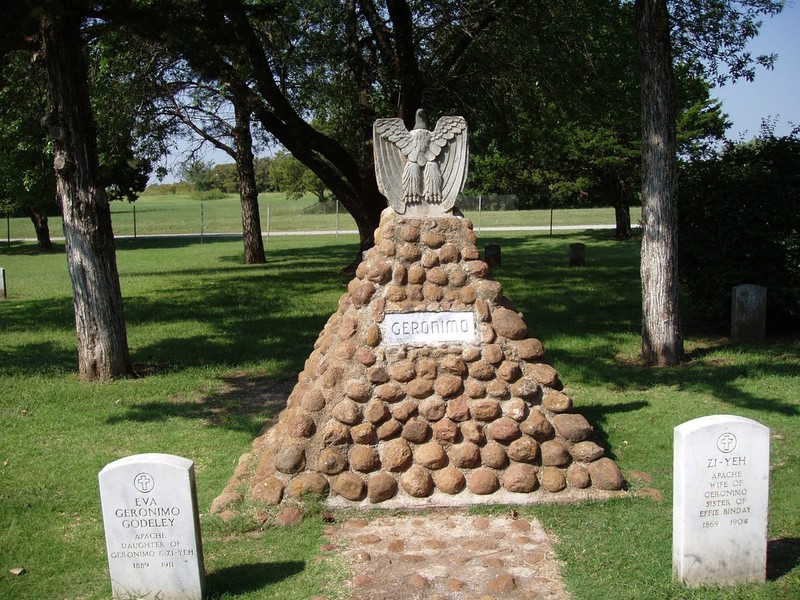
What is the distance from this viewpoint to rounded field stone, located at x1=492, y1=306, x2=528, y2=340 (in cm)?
632

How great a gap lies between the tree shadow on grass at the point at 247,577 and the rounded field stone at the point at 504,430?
1765mm

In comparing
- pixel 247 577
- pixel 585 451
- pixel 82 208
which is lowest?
pixel 247 577

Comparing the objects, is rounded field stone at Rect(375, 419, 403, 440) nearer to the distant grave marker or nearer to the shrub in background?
the distant grave marker

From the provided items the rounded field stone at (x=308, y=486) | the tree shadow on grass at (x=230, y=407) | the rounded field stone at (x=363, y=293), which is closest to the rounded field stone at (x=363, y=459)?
the rounded field stone at (x=308, y=486)

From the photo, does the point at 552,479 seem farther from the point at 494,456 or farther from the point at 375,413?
the point at 375,413

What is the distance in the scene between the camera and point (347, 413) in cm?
600

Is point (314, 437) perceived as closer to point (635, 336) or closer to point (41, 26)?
point (41, 26)

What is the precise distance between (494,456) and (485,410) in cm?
34

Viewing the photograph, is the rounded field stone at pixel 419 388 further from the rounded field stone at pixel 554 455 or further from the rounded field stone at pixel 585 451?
the rounded field stone at pixel 585 451

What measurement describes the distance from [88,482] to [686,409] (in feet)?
18.8

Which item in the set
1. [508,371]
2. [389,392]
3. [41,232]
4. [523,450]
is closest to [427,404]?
[389,392]

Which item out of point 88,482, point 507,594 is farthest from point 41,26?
point 507,594

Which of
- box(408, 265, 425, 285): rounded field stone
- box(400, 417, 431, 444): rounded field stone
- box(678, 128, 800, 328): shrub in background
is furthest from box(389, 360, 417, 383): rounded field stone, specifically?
box(678, 128, 800, 328): shrub in background

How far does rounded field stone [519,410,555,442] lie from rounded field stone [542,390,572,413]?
12 centimetres
